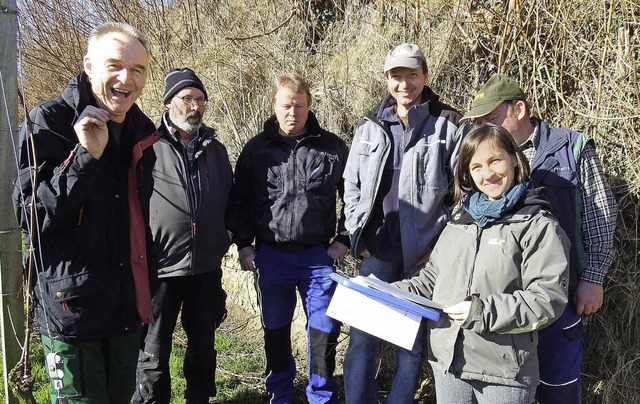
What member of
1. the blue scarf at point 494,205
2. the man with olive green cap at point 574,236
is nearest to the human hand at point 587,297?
the man with olive green cap at point 574,236

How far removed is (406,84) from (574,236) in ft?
4.06

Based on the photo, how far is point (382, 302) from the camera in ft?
7.64

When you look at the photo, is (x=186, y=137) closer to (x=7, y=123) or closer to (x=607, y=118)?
(x=7, y=123)

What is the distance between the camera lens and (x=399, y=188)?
3.10m

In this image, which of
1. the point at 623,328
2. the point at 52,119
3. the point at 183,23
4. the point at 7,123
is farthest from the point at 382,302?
the point at 183,23

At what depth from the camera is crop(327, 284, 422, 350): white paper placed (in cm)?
228

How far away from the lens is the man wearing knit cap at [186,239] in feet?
11.3

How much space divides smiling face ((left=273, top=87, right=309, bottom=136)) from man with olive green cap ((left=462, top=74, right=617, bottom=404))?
1.53 meters

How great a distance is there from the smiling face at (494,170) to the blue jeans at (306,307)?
1.40 m

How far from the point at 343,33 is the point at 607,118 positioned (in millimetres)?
3035

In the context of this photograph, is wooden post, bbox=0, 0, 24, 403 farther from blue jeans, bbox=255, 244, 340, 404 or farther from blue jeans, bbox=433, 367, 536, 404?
blue jeans, bbox=433, 367, 536, 404

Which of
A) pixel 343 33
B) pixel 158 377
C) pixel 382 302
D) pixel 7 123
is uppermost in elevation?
pixel 343 33

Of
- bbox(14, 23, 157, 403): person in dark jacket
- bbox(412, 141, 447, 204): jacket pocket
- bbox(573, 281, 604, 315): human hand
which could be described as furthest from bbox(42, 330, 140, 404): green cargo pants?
bbox(573, 281, 604, 315): human hand

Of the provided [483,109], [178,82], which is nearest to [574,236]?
[483,109]
